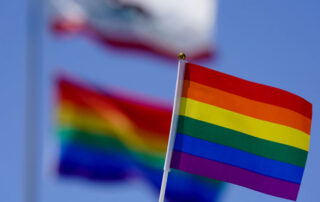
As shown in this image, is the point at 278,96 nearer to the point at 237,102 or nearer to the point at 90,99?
the point at 237,102

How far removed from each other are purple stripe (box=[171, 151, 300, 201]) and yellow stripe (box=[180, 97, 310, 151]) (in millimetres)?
539

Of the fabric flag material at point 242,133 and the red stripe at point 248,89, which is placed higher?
the red stripe at point 248,89

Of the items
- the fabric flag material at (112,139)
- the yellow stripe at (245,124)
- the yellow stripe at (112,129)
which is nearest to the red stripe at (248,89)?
the yellow stripe at (245,124)

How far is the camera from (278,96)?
9.91 meters

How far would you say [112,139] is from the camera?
13391 millimetres

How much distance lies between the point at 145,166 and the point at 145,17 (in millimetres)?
4576

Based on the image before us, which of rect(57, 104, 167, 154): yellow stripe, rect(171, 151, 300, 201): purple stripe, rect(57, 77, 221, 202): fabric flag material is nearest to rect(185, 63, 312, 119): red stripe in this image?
rect(171, 151, 300, 201): purple stripe

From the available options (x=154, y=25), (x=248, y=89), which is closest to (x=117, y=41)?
(x=154, y=25)

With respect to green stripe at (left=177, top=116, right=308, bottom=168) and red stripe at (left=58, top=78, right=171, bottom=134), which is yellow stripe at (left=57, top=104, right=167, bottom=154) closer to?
red stripe at (left=58, top=78, right=171, bottom=134)

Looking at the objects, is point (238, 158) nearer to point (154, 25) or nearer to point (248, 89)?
point (248, 89)

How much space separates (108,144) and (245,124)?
408cm

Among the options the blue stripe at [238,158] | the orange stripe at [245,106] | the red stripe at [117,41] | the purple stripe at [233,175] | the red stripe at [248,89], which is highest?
the red stripe at [117,41]

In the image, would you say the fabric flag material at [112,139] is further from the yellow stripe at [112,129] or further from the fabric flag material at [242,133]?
the fabric flag material at [242,133]

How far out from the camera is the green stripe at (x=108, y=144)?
511 inches
